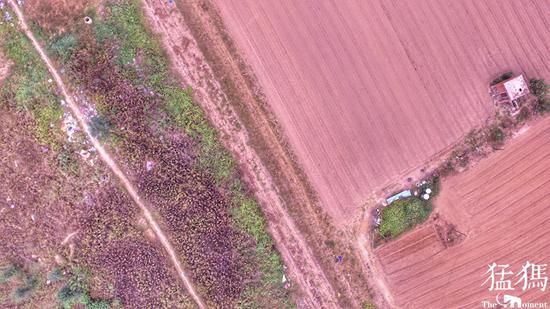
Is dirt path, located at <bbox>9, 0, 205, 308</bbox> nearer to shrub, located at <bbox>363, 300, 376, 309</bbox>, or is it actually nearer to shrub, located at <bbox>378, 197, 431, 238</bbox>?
shrub, located at <bbox>363, 300, 376, 309</bbox>

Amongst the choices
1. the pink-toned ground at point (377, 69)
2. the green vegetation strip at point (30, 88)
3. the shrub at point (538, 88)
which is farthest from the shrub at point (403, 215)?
the green vegetation strip at point (30, 88)

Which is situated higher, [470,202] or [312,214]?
[312,214]

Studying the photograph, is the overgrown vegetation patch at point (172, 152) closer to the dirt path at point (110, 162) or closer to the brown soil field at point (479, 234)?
the dirt path at point (110, 162)

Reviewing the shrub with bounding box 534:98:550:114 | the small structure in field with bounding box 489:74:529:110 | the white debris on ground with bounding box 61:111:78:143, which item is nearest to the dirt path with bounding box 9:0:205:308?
the white debris on ground with bounding box 61:111:78:143

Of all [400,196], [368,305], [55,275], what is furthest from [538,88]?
[55,275]

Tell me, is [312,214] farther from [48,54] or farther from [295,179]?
[48,54]

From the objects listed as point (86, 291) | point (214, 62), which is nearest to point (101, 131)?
point (214, 62)
